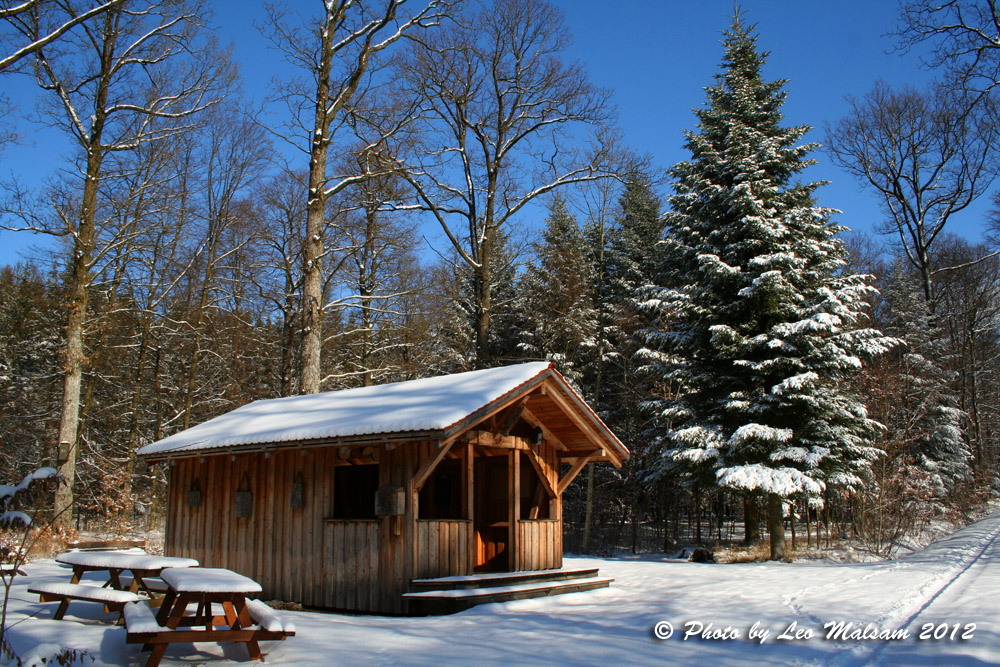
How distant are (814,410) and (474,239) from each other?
10.8m

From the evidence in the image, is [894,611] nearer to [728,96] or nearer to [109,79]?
[728,96]

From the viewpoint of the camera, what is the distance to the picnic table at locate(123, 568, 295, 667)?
5.75m

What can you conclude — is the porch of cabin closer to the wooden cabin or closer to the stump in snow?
the wooden cabin

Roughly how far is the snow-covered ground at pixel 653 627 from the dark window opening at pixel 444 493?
3651 mm

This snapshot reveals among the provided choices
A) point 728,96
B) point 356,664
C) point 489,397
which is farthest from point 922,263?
point 356,664

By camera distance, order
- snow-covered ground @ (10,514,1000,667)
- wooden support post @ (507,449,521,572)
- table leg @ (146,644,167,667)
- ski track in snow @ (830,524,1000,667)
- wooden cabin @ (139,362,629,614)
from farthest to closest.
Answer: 1. wooden support post @ (507,449,521,572)
2. wooden cabin @ (139,362,629,614)
3. ski track in snow @ (830,524,1000,667)
4. snow-covered ground @ (10,514,1000,667)
5. table leg @ (146,644,167,667)

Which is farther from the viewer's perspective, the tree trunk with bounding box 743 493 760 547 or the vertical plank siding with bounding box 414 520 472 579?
the tree trunk with bounding box 743 493 760 547

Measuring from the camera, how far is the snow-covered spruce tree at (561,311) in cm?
2525

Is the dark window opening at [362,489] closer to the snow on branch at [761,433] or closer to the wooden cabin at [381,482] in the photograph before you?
the wooden cabin at [381,482]

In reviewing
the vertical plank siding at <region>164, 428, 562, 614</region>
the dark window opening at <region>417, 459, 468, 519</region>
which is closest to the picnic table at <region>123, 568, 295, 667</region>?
the vertical plank siding at <region>164, 428, 562, 614</region>

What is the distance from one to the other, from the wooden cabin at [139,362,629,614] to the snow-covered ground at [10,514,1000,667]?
3.91 feet

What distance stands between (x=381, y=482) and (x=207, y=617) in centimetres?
386

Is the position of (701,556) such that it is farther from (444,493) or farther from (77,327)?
(77,327)

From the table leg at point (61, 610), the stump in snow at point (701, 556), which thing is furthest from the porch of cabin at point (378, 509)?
the stump in snow at point (701, 556)
